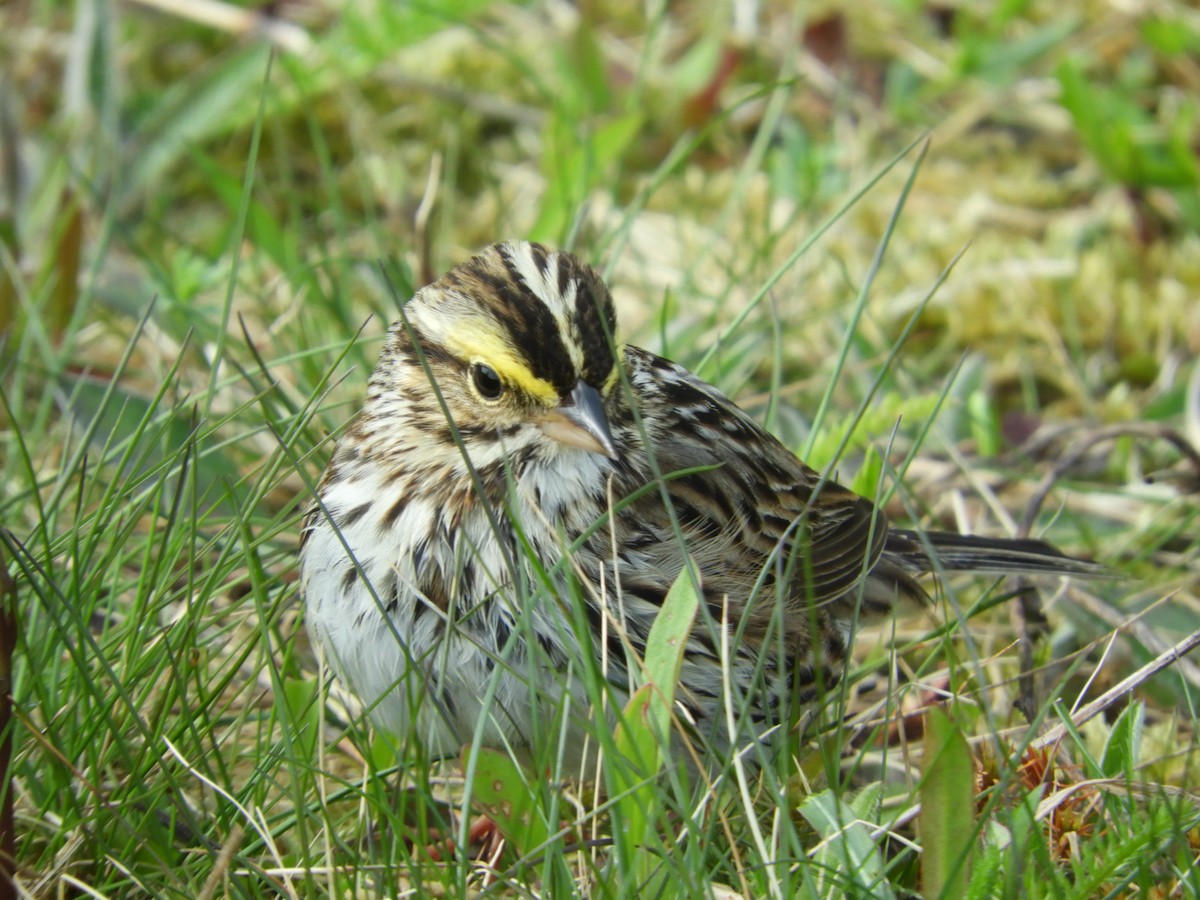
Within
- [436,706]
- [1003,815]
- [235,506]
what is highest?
[235,506]

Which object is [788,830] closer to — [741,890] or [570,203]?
[741,890]

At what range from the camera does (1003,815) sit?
2652mm

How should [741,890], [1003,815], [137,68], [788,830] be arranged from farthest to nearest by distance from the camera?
1. [137,68]
2. [1003,815]
3. [741,890]
4. [788,830]

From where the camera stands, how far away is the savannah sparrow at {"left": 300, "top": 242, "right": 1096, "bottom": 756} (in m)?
2.71

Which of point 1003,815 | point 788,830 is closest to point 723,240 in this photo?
point 1003,815

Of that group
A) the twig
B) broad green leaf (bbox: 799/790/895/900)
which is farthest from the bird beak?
the twig

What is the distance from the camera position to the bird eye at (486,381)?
2918 mm

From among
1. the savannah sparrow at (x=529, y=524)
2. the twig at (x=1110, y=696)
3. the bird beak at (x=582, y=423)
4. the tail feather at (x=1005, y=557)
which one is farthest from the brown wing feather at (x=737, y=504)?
the twig at (x=1110, y=696)

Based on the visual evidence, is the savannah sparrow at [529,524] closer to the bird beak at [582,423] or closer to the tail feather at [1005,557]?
the bird beak at [582,423]

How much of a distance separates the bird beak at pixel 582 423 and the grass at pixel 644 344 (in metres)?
0.45

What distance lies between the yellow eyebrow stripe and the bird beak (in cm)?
3

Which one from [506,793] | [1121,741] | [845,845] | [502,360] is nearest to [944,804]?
[845,845]

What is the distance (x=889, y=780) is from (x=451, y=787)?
95 centimetres

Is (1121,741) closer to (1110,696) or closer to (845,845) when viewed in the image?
(1110,696)
